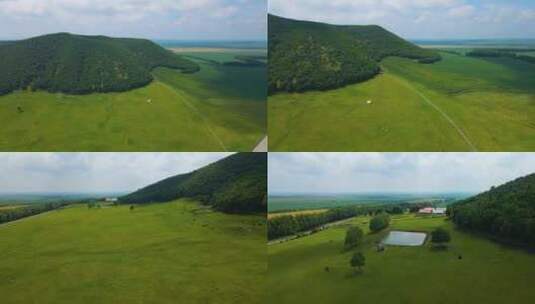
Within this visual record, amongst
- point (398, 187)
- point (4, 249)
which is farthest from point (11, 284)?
point (398, 187)

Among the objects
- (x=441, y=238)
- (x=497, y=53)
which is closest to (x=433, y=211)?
(x=441, y=238)

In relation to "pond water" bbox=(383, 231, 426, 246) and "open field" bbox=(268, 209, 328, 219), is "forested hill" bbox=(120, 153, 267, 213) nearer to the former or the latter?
"open field" bbox=(268, 209, 328, 219)

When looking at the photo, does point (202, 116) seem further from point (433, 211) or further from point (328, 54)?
point (433, 211)

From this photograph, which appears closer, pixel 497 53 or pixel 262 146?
pixel 262 146

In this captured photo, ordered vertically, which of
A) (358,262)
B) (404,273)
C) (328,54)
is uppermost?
(328,54)

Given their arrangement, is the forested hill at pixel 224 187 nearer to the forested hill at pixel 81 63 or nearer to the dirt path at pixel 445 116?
the forested hill at pixel 81 63

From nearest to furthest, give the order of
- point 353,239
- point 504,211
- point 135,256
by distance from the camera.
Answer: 1. point 504,211
2. point 353,239
3. point 135,256

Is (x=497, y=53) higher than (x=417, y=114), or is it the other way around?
(x=497, y=53)

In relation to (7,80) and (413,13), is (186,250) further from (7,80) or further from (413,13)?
(413,13)
